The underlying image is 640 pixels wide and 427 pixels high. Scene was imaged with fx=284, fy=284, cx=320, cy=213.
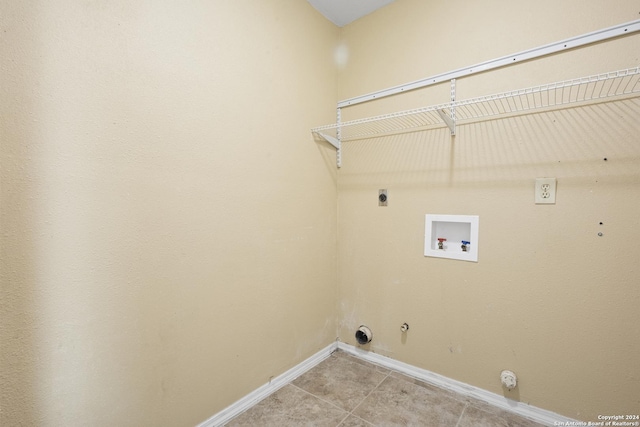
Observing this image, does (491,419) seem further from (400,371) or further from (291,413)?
(291,413)

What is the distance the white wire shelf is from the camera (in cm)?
120

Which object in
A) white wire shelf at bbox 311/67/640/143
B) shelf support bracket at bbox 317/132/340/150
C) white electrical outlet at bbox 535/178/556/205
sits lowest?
white electrical outlet at bbox 535/178/556/205

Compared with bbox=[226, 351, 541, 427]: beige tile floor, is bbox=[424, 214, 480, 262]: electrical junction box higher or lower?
higher

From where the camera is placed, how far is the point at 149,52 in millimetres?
1125

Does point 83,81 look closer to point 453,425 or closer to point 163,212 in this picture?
point 163,212

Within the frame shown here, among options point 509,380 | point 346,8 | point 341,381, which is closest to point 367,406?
point 341,381

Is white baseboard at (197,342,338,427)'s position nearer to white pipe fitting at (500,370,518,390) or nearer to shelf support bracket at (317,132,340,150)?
white pipe fitting at (500,370,518,390)

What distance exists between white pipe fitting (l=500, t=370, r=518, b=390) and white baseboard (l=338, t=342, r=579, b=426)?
95 mm

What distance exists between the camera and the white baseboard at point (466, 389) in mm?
1397

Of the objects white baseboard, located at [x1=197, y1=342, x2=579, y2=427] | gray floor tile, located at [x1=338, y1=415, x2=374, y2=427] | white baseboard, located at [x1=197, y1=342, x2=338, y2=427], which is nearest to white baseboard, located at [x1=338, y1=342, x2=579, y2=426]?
white baseboard, located at [x1=197, y1=342, x2=579, y2=427]

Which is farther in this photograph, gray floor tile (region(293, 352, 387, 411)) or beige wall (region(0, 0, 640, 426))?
gray floor tile (region(293, 352, 387, 411))

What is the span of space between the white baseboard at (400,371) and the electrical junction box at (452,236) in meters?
0.73

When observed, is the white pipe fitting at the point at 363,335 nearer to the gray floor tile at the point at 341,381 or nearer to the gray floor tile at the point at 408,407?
the gray floor tile at the point at 341,381

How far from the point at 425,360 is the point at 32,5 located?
2350mm
